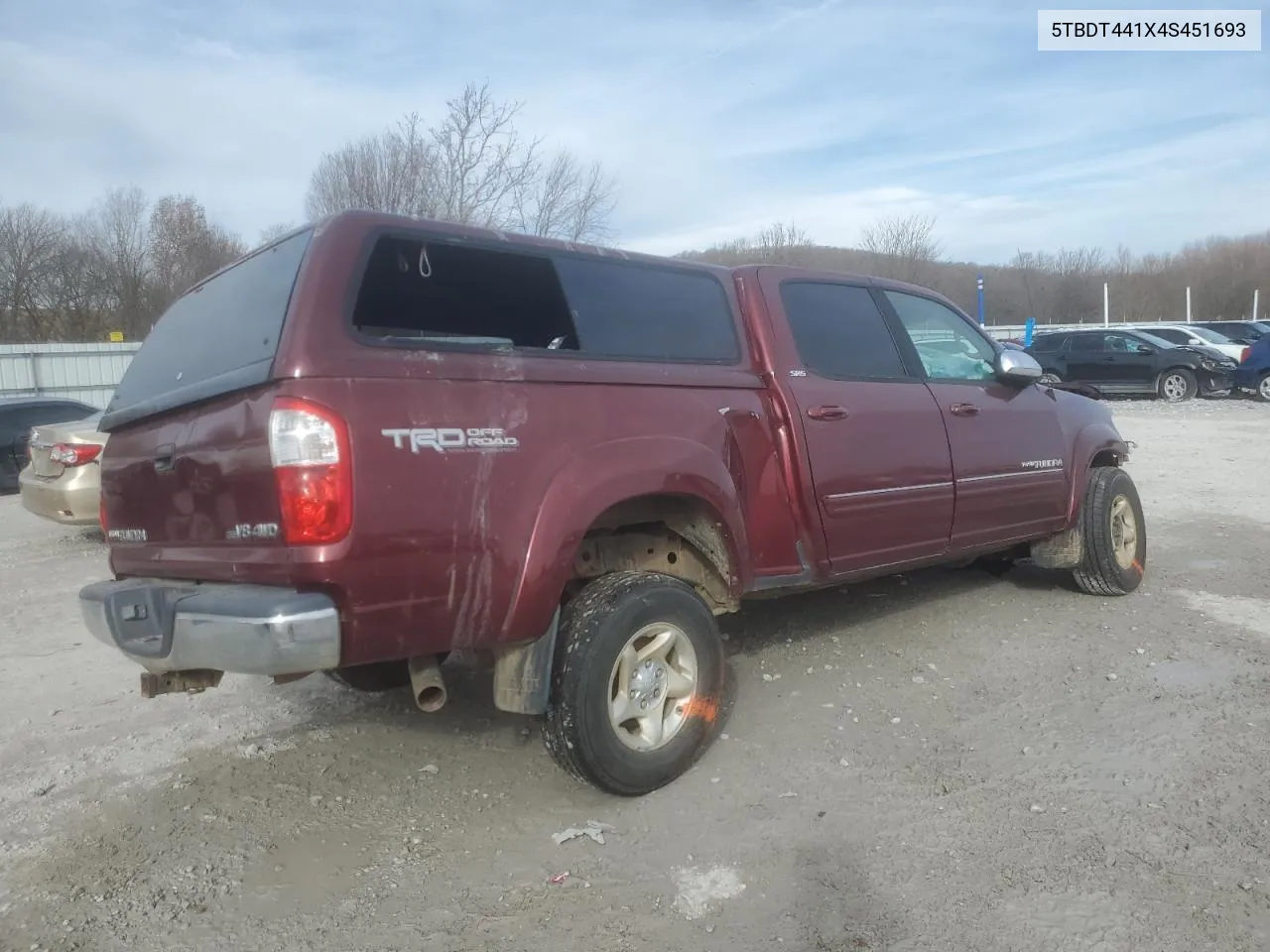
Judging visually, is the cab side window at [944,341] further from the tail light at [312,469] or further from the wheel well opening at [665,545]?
the tail light at [312,469]

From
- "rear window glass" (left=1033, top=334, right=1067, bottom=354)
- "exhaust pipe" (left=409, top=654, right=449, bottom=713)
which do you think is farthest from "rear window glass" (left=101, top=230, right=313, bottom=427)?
"rear window glass" (left=1033, top=334, right=1067, bottom=354)

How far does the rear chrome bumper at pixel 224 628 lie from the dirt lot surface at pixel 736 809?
707mm

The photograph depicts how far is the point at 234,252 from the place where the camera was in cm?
2933

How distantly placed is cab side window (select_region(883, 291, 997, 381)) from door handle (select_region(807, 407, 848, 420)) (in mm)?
883

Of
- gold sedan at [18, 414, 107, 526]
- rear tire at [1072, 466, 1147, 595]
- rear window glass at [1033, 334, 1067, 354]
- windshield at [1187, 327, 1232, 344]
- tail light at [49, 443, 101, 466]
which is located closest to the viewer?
rear tire at [1072, 466, 1147, 595]

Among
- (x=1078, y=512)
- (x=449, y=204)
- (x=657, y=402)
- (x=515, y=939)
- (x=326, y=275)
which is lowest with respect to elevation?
(x=515, y=939)

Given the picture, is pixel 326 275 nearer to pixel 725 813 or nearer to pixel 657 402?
pixel 657 402

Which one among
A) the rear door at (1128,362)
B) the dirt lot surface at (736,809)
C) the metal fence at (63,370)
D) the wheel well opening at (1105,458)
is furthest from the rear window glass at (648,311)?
the metal fence at (63,370)

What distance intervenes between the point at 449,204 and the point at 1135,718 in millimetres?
14655

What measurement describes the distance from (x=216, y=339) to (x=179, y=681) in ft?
3.92

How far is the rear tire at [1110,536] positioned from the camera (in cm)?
582

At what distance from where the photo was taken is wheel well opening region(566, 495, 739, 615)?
3.64m

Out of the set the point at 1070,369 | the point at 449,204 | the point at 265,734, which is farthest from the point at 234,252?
the point at 265,734

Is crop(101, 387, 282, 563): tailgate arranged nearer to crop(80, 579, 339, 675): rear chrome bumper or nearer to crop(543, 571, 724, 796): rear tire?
crop(80, 579, 339, 675): rear chrome bumper
